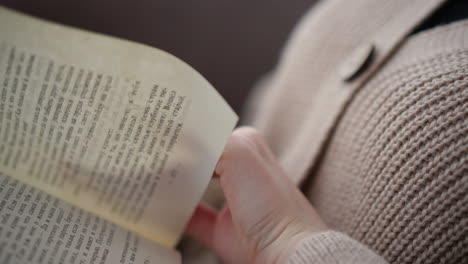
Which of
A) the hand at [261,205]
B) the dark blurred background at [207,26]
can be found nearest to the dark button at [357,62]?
the hand at [261,205]

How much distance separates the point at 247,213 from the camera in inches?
14.4

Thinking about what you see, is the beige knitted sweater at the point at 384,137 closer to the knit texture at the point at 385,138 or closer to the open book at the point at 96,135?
the knit texture at the point at 385,138

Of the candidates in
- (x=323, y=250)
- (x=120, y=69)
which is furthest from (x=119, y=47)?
(x=323, y=250)

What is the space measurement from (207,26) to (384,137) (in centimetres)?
39

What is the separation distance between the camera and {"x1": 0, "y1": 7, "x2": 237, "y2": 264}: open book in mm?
344

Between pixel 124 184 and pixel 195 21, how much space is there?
1.16 ft

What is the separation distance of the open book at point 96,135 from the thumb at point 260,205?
22mm

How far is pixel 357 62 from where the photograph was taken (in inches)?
16.9

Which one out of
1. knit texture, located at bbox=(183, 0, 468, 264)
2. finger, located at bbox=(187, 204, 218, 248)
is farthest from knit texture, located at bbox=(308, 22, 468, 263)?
finger, located at bbox=(187, 204, 218, 248)

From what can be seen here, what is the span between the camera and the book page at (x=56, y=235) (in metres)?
0.31

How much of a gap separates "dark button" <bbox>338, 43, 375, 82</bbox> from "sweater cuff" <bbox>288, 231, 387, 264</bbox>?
0.19 metres

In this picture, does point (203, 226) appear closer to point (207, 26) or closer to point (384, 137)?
point (384, 137)

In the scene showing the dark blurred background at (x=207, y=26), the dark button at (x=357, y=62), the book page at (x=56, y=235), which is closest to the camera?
the book page at (x=56, y=235)

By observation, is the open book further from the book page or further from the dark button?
the dark button
